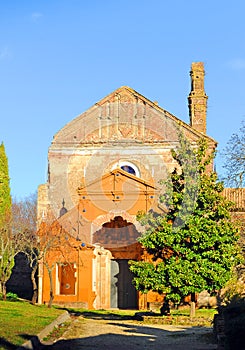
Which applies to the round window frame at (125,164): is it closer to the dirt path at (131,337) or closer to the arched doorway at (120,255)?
the arched doorway at (120,255)

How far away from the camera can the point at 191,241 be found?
23891 mm

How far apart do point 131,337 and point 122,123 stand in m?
20.2

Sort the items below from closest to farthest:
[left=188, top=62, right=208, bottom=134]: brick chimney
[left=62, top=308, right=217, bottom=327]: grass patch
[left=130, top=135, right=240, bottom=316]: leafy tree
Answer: [left=62, top=308, right=217, bottom=327]: grass patch < [left=130, top=135, right=240, bottom=316]: leafy tree < [left=188, top=62, right=208, bottom=134]: brick chimney

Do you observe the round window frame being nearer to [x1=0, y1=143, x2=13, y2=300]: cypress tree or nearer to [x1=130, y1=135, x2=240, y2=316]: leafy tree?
[x1=0, y1=143, x2=13, y2=300]: cypress tree

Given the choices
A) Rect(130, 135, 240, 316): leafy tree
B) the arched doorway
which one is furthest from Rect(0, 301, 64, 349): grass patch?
the arched doorway

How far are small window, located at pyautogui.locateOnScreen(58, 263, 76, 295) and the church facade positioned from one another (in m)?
0.05

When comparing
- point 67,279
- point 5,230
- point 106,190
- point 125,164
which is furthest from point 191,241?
point 125,164

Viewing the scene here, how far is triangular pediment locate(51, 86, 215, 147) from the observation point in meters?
35.2

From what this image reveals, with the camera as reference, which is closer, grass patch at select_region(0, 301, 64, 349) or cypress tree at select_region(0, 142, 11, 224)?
grass patch at select_region(0, 301, 64, 349)

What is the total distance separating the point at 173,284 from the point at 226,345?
37.8 ft

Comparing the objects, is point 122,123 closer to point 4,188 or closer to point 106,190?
point 106,190

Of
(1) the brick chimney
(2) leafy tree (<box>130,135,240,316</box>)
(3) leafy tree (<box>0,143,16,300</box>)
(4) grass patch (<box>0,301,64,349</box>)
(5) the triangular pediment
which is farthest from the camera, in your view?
(1) the brick chimney

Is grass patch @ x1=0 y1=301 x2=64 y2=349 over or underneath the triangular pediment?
underneath

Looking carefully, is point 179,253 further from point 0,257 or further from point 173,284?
point 0,257
